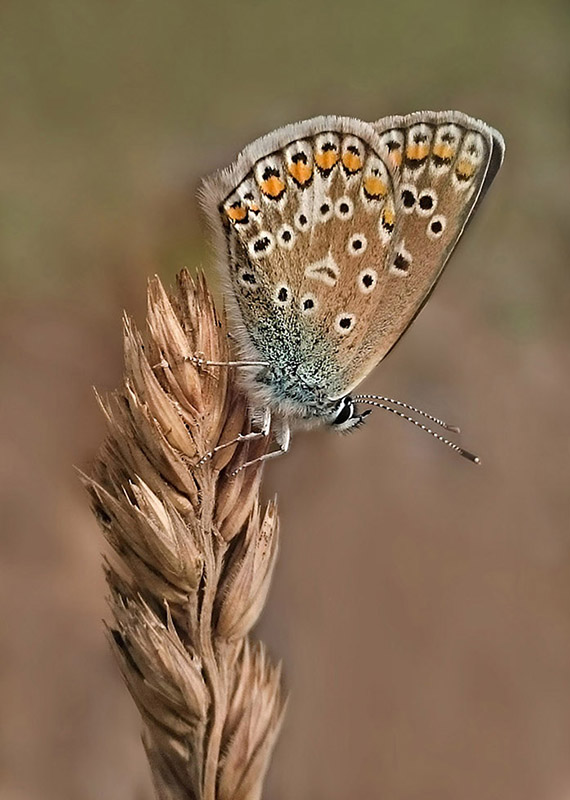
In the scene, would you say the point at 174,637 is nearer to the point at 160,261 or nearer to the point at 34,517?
the point at 34,517

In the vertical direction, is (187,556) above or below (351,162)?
below

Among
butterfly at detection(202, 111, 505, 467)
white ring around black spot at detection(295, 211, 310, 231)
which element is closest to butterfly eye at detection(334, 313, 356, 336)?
butterfly at detection(202, 111, 505, 467)

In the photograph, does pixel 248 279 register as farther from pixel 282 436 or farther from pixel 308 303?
pixel 282 436

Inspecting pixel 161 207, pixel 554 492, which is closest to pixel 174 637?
pixel 161 207

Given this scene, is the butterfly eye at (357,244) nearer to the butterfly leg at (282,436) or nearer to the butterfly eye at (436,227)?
the butterfly eye at (436,227)

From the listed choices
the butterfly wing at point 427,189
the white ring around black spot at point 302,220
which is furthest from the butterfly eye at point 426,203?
the white ring around black spot at point 302,220

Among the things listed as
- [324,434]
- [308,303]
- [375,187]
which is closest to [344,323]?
[308,303]

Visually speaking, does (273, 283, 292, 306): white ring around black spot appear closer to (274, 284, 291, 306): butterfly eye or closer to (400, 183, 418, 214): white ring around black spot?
(274, 284, 291, 306): butterfly eye
